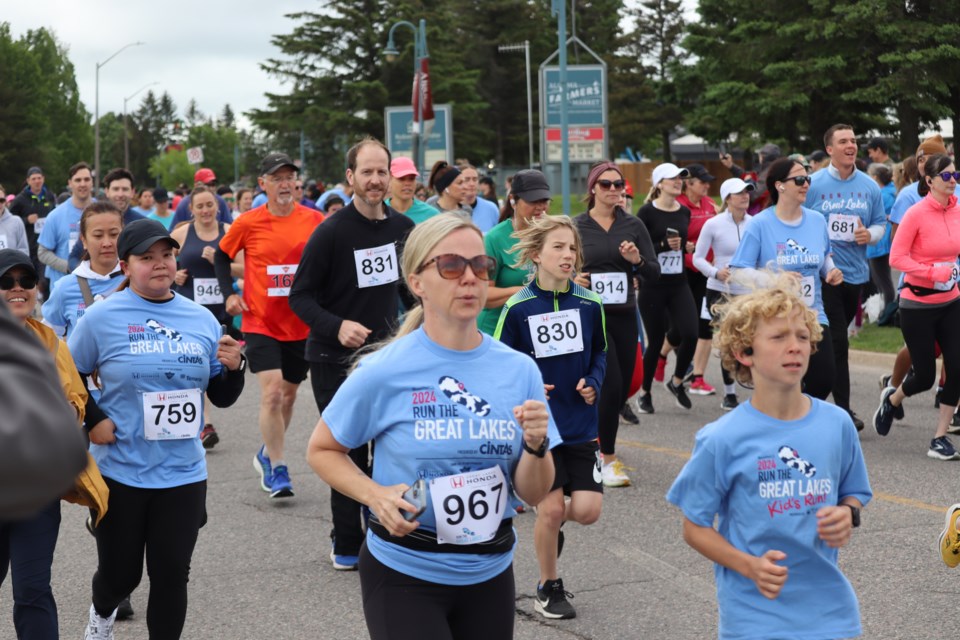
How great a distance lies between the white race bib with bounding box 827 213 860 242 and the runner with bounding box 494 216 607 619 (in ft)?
14.9

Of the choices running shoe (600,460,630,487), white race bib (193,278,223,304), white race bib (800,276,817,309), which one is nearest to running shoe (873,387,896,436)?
white race bib (800,276,817,309)

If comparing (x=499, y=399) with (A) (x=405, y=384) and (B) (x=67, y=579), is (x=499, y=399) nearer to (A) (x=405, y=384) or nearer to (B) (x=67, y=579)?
(A) (x=405, y=384)

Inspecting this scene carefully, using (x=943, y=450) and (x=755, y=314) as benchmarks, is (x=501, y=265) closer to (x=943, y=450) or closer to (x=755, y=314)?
(x=943, y=450)

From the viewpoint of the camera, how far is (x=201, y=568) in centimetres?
702

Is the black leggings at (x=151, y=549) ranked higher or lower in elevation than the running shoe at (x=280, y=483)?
higher

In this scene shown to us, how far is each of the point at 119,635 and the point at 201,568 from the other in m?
1.13

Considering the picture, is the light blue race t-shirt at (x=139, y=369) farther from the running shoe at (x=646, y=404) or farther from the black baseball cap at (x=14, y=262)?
the running shoe at (x=646, y=404)

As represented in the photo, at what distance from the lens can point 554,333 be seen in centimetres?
625

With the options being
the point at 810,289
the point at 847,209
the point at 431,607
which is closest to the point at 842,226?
the point at 847,209

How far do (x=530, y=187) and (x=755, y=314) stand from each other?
3.69m

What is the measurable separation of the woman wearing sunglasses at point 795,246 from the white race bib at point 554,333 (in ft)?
8.79

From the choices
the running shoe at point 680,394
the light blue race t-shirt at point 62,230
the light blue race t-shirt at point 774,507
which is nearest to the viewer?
the light blue race t-shirt at point 774,507

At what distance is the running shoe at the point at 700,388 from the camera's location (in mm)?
12594

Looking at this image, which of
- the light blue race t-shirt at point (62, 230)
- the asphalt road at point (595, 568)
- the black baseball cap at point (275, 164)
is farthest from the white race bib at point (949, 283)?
the light blue race t-shirt at point (62, 230)
